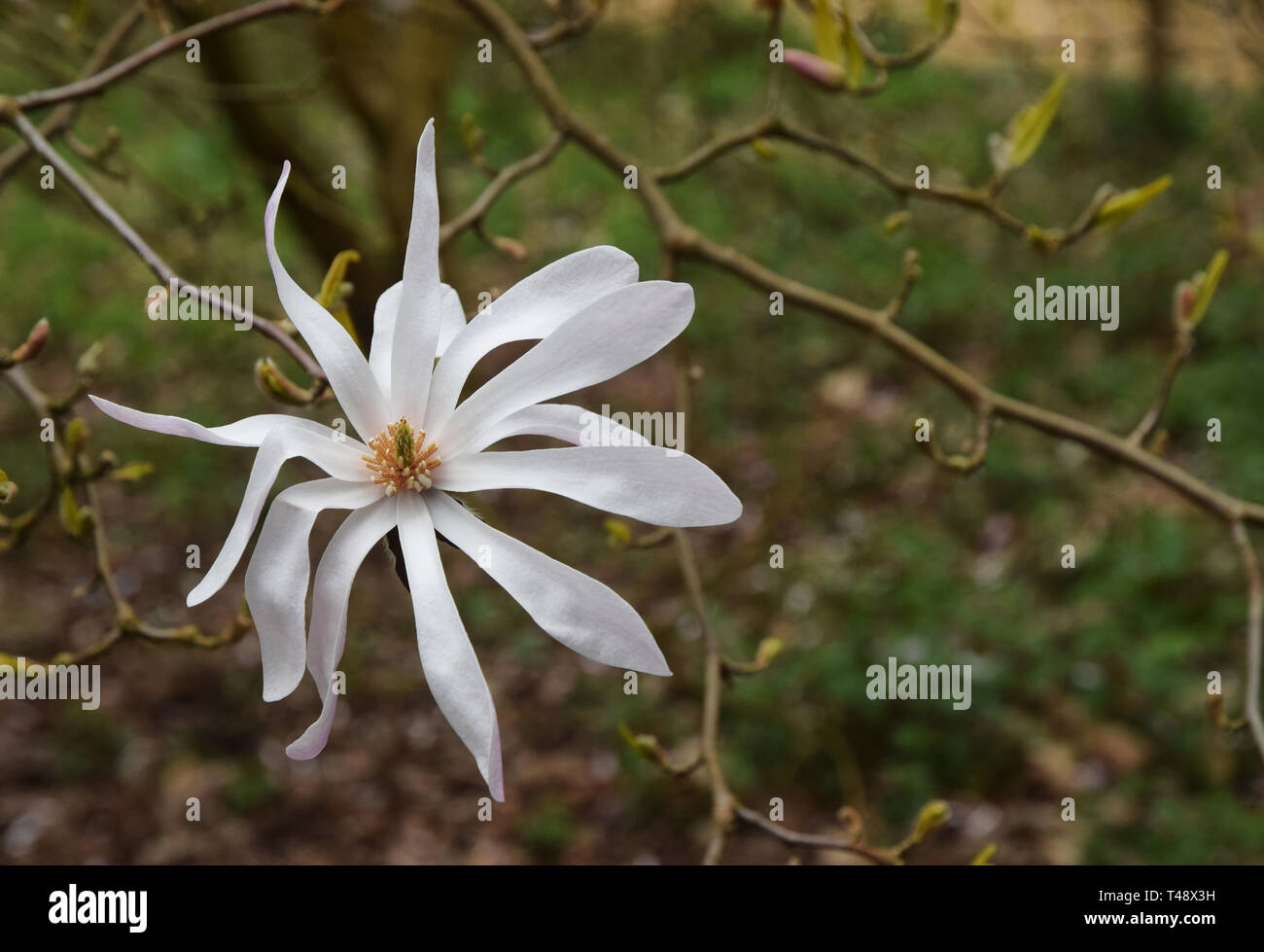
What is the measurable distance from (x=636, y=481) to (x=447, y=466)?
→ 0.47 feet

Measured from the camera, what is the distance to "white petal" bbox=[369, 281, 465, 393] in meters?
0.69

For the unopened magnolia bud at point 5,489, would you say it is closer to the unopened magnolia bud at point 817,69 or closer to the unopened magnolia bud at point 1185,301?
the unopened magnolia bud at point 817,69

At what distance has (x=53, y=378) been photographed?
473cm

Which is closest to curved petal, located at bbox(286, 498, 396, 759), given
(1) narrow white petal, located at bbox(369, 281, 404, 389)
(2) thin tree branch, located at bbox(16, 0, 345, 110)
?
(1) narrow white petal, located at bbox(369, 281, 404, 389)

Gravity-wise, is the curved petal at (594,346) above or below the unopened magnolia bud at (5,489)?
above

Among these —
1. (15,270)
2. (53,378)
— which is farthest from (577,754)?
(15,270)

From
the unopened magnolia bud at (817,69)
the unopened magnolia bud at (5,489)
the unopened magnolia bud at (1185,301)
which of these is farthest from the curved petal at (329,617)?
the unopened magnolia bud at (1185,301)

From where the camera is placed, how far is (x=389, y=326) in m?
0.71

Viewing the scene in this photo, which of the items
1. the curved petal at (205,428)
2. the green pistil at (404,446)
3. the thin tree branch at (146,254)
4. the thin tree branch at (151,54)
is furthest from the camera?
the thin tree branch at (151,54)

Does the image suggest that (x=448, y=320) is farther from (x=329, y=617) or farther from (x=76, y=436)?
(x=76, y=436)

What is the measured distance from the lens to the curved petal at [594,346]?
0.59m

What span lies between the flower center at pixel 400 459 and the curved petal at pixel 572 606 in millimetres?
49

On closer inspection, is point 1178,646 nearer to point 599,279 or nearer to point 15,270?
point 599,279

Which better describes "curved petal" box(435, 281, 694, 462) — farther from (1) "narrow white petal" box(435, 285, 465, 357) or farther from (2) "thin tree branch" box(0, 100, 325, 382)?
(2) "thin tree branch" box(0, 100, 325, 382)
